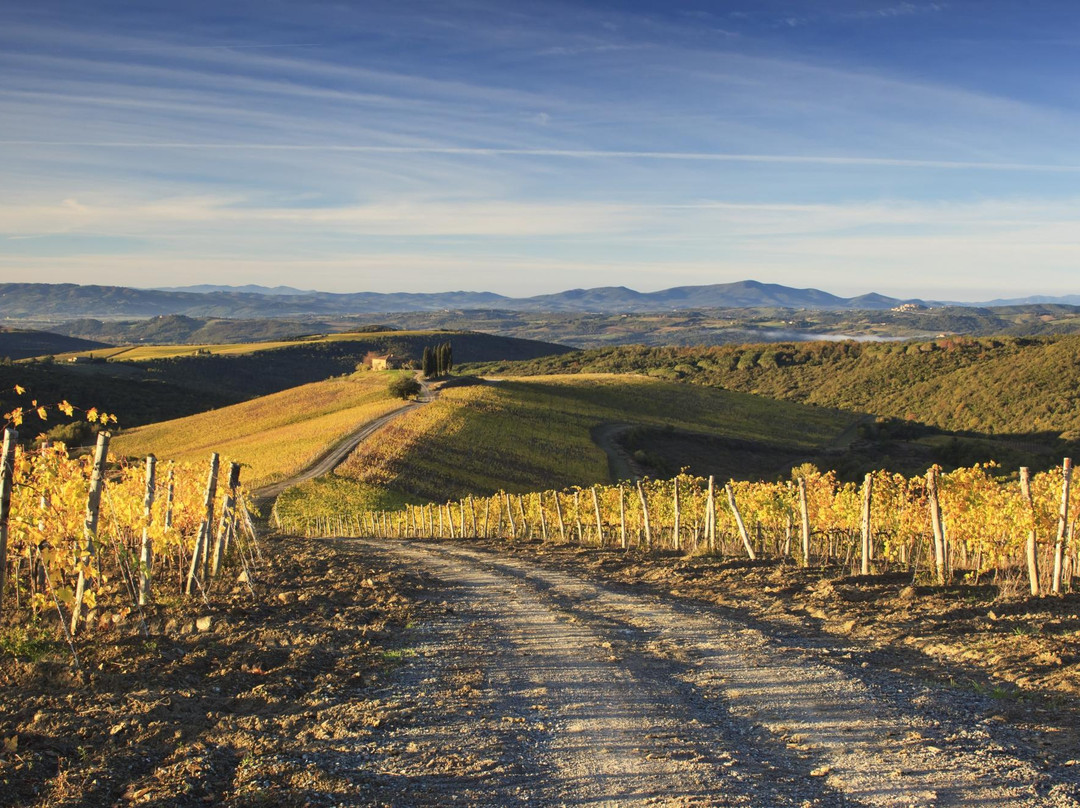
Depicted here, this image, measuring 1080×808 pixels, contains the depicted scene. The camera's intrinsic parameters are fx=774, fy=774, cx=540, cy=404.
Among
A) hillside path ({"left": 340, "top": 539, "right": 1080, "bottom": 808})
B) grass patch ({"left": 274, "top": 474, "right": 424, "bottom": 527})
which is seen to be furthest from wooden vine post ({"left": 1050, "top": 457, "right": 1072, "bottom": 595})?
grass patch ({"left": 274, "top": 474, "right": 424, "bottom": 527})

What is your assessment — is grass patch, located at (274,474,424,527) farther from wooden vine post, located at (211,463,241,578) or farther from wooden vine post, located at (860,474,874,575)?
wooden vine post, located at (860,474,874,575)

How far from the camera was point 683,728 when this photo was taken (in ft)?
24.6

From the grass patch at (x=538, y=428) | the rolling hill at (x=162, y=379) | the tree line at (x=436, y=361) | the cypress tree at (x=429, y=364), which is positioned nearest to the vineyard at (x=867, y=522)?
the grass patch at (x=538, y=428)

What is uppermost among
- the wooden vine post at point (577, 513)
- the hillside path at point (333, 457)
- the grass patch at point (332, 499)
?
the wooden vine post at point (577, 513)

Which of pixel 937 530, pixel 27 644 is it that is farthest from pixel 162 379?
pixel 937 530

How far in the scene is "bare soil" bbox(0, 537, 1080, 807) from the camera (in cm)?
632

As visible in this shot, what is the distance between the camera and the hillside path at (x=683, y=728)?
6.23 m

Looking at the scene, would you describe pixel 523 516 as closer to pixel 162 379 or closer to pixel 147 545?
pixel 147 545

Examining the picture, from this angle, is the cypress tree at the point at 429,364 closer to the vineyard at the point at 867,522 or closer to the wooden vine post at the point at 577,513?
the vineyard at the point at 867,522

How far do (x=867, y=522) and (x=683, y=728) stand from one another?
10.0 metres

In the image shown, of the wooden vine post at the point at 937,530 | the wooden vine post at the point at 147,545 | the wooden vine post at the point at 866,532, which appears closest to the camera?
the wooden vine post at the point at 147,545

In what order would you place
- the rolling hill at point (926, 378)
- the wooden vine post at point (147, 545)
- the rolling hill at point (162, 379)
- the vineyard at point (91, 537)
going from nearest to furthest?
the vineyard at point (91, 537), the wooden vine post at point (147, 545), the rolling hill at point (926, 378), the rolling hill at point (162, 379)

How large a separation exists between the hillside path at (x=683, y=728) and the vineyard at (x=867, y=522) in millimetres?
5921

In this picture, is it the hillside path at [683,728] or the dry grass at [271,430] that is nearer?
the hillside path at [683,728]
